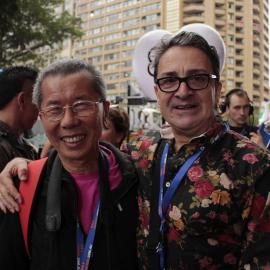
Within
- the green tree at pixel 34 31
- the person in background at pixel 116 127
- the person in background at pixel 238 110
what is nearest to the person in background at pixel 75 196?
the person in background at pixel 116 127

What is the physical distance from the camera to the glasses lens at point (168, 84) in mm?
1931

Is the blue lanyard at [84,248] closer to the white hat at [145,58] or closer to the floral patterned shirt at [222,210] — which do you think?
the floral patterned shirt at [222,210]

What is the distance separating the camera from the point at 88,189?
1995 millimetres

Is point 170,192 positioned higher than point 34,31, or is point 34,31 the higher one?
point 34,31

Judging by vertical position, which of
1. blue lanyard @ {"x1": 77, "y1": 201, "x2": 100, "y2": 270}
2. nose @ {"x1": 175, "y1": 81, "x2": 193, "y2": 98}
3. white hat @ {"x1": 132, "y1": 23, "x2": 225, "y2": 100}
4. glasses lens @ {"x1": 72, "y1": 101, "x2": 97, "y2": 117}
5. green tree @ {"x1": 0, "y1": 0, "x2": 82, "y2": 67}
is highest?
green tree @ {"x1": 0, "y1": 0, "x2": 82, "y2": 67}

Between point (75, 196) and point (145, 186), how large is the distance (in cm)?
35

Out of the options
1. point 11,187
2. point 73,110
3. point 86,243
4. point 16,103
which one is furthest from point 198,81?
point 16,103

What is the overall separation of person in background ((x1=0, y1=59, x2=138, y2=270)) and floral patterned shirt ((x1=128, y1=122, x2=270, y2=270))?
223 millimetres

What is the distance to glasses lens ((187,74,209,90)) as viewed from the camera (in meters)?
1.91

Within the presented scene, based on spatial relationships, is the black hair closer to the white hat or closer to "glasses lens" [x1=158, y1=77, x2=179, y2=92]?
"glasses lens" [x1=158, y1=77, x2=179, y2=92]

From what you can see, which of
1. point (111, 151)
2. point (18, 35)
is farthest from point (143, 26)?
point (111, 151)

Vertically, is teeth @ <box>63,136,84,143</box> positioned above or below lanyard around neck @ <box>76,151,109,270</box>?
above

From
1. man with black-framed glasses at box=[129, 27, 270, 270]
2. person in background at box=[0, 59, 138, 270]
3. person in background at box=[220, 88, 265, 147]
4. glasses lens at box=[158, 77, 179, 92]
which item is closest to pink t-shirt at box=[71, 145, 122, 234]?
person in background at box=[0, 59, 138, 270]

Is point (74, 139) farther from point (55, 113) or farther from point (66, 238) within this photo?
point (66, 238)
